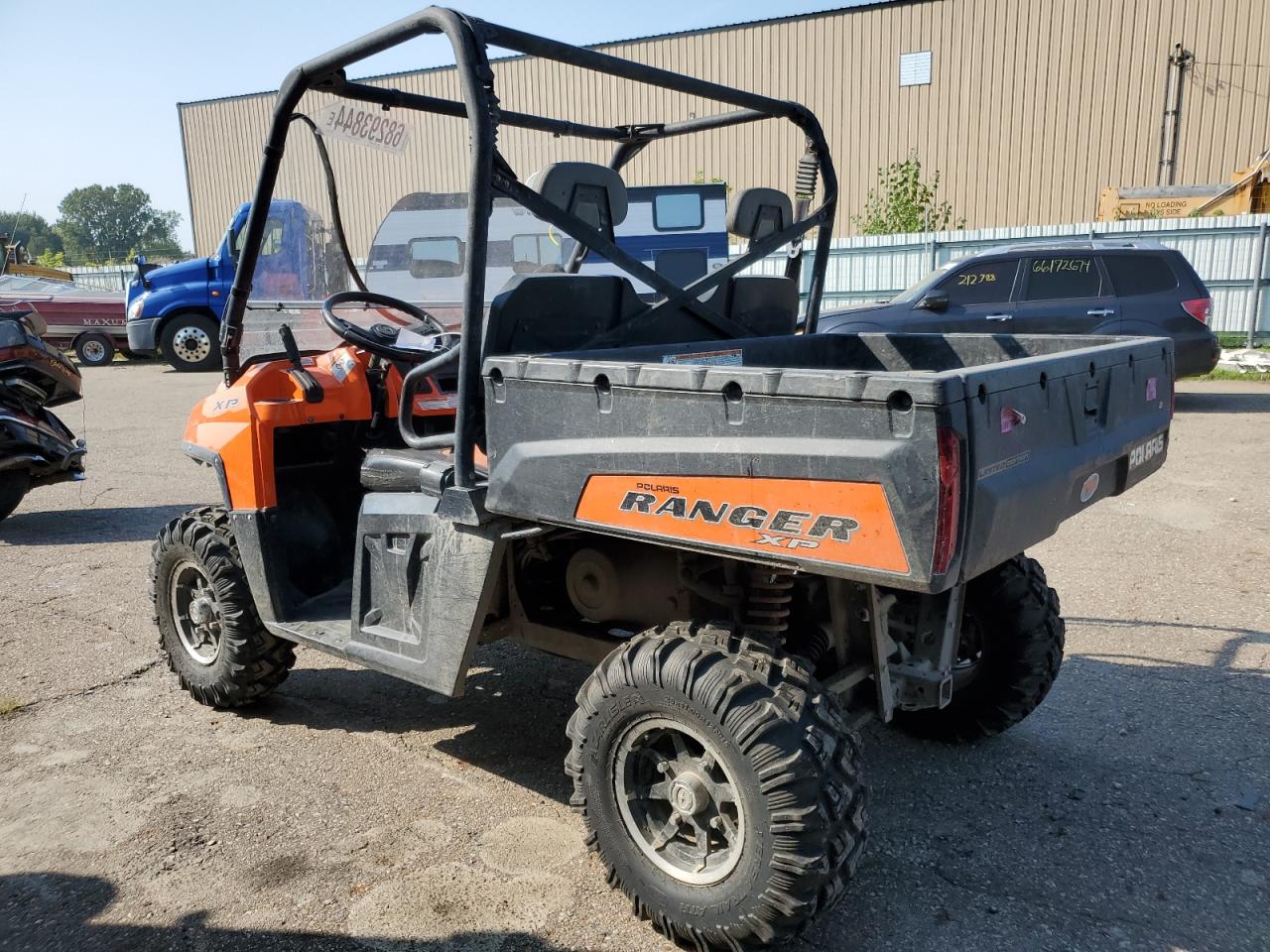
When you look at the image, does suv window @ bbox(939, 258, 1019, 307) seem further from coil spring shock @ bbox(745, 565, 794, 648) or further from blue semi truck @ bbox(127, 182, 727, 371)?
coil spring shock @ bbox(745, 565, 794, 648)

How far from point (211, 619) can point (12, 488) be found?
4.32m

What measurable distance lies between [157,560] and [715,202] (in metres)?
11.9

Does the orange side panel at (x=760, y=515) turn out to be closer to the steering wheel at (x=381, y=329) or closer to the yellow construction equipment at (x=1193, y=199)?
the steering wheel at (x=381, y=329)

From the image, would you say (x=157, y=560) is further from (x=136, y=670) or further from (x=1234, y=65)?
(x=1234, y=65)

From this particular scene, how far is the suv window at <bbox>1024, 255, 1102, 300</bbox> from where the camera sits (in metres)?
10.7

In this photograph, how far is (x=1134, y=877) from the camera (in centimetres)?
284

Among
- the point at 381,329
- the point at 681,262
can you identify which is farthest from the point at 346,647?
the point at 681,262

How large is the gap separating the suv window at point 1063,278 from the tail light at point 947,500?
31.2ft

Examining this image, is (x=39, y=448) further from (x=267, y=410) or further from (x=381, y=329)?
(x=381, y=329)

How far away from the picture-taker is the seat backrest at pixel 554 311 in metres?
2.97

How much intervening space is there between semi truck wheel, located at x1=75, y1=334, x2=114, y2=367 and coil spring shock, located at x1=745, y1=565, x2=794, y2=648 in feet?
67.2

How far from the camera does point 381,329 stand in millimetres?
3744

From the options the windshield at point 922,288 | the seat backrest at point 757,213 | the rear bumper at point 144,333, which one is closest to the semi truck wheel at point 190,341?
the rear bumper at point 144,333

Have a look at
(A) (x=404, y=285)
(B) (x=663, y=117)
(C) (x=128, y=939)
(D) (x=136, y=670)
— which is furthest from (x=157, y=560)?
(B) (x=663, y=117)
